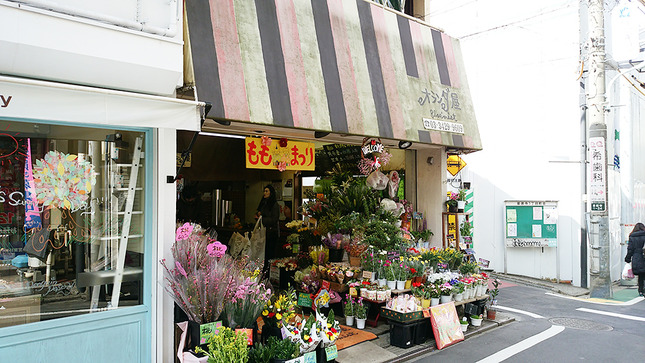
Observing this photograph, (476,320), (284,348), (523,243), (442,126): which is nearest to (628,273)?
(523,243)

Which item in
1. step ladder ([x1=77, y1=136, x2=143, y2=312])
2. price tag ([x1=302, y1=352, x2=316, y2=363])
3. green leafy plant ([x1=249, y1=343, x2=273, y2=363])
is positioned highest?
step ladder ([x1=77, y1=136, x2=143, y2=312])

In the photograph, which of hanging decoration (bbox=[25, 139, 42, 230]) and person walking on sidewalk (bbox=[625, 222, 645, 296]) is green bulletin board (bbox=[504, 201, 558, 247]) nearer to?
person walking on sidewalk (bbox=[625, 222, 645, 296])

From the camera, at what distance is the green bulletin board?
1277 cm

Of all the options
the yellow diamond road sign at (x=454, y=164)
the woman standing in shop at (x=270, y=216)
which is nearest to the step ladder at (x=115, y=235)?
the woman standing in shop at (x=270, y=216)

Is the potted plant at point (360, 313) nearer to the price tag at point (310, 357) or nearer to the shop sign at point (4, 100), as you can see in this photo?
the price tag at point (310, 357)

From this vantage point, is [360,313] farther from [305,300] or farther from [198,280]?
[198,280]

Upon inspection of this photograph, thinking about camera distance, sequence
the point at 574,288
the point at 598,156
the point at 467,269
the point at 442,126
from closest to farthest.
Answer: the point at 467,269, the point at 442,126, the point at 598,156, the point at 574,288

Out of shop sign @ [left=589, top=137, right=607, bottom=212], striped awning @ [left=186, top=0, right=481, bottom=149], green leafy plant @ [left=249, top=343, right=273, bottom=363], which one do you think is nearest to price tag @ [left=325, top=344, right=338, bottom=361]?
green leafy plant @ [left=249, top=343, right=273, bottom=363]

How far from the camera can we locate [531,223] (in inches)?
519

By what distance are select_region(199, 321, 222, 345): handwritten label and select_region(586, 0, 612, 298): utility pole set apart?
10.6m

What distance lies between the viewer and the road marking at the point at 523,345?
6.45m

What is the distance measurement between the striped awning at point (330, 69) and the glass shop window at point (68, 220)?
1.35 m

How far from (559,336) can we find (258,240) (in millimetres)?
6466

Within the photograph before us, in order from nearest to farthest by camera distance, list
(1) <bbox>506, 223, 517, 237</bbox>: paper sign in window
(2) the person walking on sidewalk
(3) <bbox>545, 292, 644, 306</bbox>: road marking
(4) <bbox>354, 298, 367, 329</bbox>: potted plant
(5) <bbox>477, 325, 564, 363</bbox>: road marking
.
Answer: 1. (5) <bbox>477, 325, 564, 363</bbox>: road marking
2. (4) <bbox>354, 298, 367, 329</bbox>: potted plant
3. (3) <bbox>545, 292, 644, 306</bbox>: road marking
4. (2) the person walking on sidewalk
5. (1) <bbox>506, 223, 517, 237</bbox>: paper sign in window
